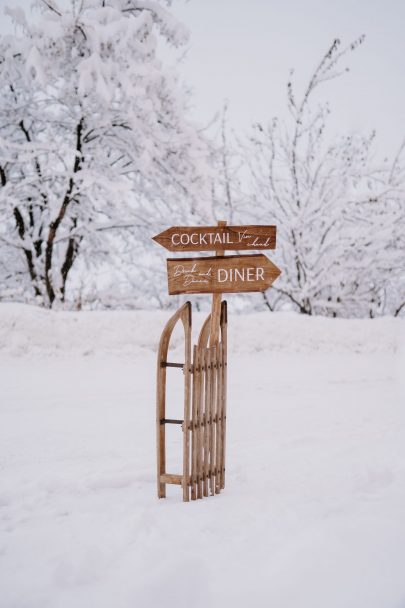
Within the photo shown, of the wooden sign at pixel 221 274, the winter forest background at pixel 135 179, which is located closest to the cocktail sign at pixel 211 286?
the wooden sign at pixel 221 274

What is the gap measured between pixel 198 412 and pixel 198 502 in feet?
1.96

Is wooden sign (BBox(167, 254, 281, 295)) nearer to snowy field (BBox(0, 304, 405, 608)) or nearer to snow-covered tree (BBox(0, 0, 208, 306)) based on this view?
snowy field (BBox(0, 304, 405, 608))

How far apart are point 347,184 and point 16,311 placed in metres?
8.71

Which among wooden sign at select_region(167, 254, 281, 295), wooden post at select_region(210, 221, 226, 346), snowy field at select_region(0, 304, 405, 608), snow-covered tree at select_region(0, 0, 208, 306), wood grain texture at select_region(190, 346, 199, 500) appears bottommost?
snowy field at select_region(0, 304, 405, 608)

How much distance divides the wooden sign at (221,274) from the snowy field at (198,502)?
138 cm

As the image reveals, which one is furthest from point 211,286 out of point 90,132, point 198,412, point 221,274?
point 90,132

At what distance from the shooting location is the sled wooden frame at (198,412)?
3514mm

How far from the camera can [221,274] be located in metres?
3.70

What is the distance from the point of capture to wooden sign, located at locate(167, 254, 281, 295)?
145 inches

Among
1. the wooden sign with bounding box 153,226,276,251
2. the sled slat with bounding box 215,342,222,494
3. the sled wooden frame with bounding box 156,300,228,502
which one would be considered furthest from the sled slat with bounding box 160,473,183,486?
the wooden sign with bounding box 153,226,276,251

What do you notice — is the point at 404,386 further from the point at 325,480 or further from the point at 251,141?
the point at 251,141

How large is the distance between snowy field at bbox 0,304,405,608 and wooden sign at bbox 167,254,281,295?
138 centimetres

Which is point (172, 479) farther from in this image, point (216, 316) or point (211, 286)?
point (211, 286)

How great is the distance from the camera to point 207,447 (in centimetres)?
367
